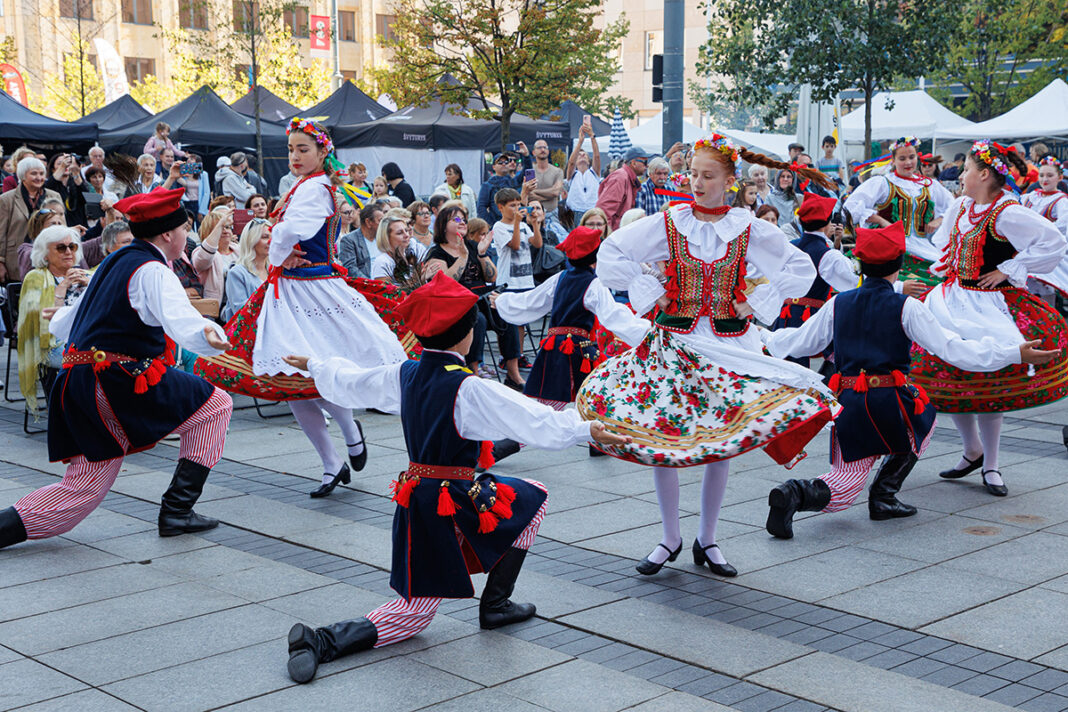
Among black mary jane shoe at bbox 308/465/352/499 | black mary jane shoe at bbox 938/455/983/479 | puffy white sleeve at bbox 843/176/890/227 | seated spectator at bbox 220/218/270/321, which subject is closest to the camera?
black mary jane shoe at bbox 308/465/352/499

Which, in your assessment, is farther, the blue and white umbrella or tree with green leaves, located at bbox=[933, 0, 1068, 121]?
tree with green leaves, located at bbox=[933, 0, 1068, 121]

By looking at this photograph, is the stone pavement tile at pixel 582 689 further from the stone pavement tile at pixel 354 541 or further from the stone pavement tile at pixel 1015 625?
the stone pavement tile at pixel 354 541

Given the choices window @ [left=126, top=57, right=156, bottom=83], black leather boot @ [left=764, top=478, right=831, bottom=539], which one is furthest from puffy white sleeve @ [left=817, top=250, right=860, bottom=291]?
window @ [left=126, top=57, right=156, bottom=83]

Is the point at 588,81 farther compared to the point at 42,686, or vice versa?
the point at 588,81

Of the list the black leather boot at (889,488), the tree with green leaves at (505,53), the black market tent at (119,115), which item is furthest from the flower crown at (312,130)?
the black market tent at (119,115)

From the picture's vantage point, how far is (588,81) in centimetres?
4484

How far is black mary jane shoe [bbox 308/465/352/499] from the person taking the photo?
23.3ft

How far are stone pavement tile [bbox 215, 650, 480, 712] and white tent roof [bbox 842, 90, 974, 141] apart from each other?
26.3 metres

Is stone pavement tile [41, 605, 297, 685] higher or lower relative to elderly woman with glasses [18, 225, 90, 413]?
lower

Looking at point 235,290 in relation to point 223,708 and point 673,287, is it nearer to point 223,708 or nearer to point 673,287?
point 673,287

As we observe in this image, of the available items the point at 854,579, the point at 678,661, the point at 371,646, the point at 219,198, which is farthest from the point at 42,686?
the point at 219,198

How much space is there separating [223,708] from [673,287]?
274 centimetres

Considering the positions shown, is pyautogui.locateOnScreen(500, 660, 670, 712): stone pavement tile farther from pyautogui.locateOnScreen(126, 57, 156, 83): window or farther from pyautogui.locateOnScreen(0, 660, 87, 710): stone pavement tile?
pyautogui.locateOnScreen(126, 57, 156, 83): window

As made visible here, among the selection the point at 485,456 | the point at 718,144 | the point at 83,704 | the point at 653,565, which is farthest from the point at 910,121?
the point at 83,704
